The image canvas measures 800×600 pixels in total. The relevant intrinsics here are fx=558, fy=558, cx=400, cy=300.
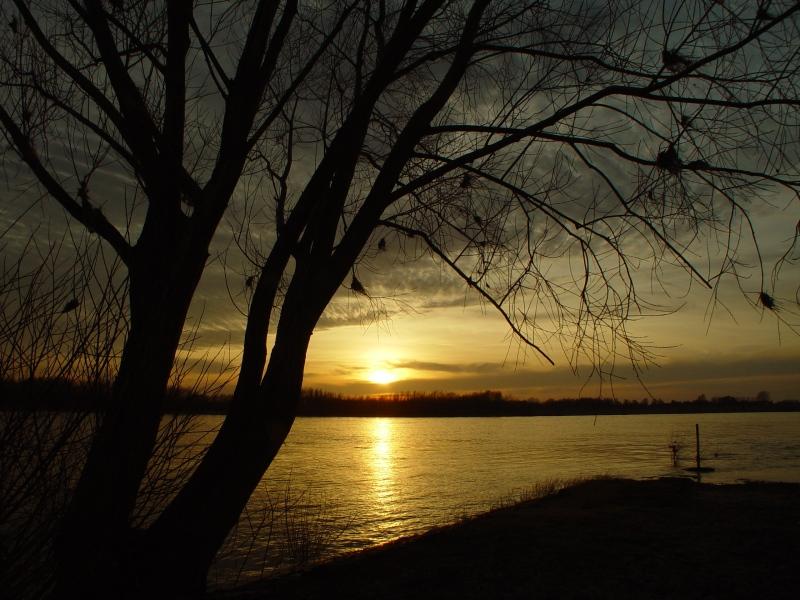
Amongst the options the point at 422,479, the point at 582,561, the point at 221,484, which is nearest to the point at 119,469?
the point at 221,484

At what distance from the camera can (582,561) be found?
24.8 feet

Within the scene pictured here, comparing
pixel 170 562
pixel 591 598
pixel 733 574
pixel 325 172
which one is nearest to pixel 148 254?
pixel 325 172

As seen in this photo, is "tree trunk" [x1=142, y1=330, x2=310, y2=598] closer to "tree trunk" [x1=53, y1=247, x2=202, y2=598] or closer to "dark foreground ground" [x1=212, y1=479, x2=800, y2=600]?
"tree trunk" [x1=53, y1=247, x2=202, y2=598]

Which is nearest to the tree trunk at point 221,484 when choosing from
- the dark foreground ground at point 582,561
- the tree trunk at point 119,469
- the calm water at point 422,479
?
the tree trunk at point 119,469

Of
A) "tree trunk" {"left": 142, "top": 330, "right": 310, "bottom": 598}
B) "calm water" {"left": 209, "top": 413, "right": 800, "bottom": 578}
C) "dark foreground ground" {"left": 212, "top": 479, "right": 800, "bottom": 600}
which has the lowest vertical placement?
"calm water" {"left": 209, "top": 413, "right": 800, "bottom": 578}

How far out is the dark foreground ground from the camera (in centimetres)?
621

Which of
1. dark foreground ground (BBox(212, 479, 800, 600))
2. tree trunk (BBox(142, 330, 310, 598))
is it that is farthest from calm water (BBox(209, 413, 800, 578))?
tree trunk (BBox(142, 330, 310, 598))

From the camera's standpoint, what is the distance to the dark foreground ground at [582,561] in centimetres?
621

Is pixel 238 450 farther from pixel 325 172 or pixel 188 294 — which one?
pixel 325 172

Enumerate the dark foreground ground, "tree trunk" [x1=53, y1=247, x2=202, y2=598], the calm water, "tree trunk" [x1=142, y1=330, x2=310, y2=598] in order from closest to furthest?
"tree trunk" [x1=53, y1=247, x2=202, y2=598]
"tree trunk" [x1=142, y1=330, x2=310, y2=598]
the dark foreground ground
the calm water

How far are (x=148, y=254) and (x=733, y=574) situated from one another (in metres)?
7.27

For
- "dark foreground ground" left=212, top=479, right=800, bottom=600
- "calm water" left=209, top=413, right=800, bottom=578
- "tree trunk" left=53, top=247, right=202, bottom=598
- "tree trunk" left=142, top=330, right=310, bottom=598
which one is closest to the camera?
"tree trunk" left=53, top=247, right=202, bottom=598

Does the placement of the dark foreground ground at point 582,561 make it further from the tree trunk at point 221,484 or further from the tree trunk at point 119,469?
the tree trunk at point 119,469

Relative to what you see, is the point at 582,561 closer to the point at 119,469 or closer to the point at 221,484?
the point at 221,484
